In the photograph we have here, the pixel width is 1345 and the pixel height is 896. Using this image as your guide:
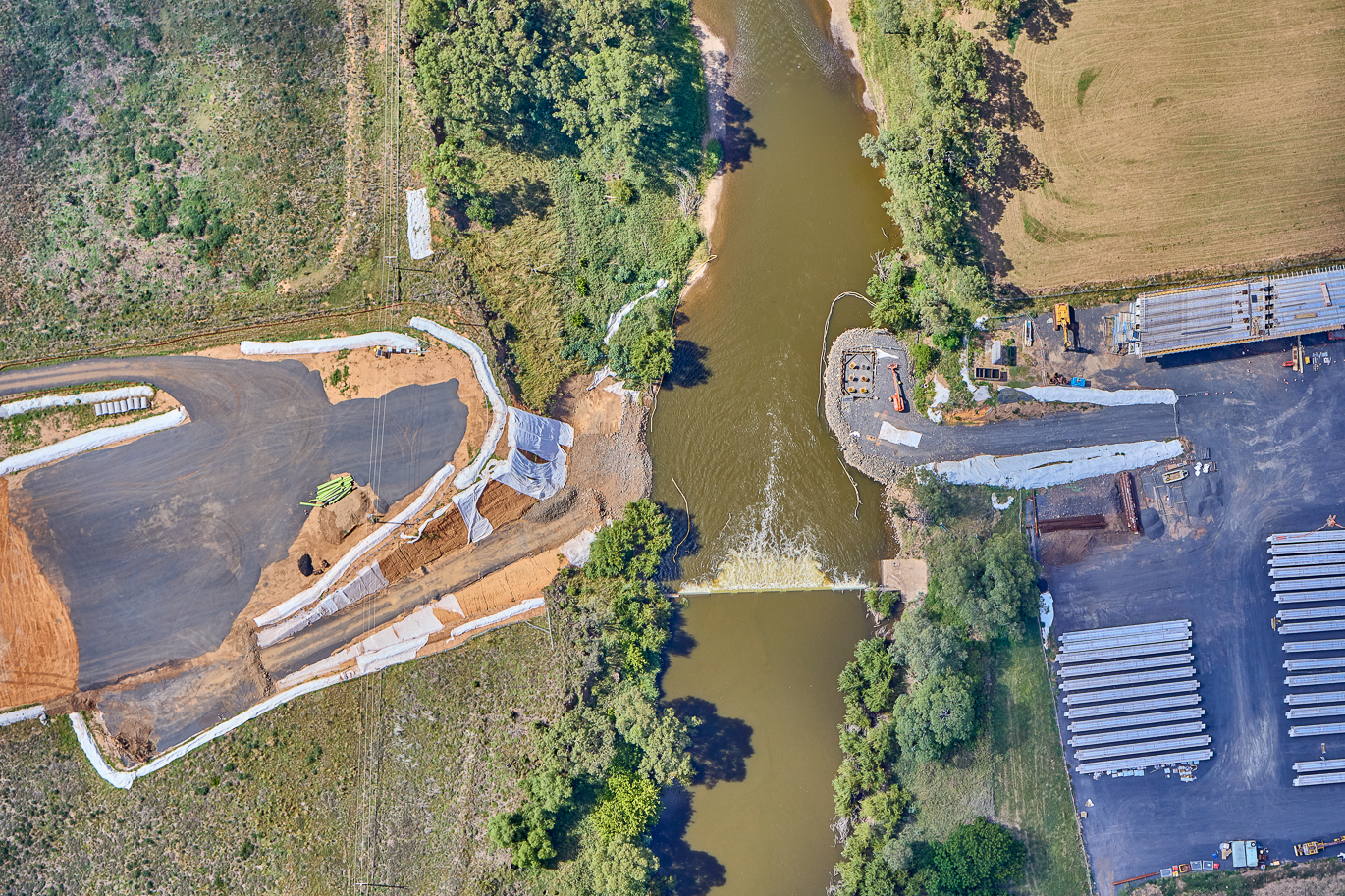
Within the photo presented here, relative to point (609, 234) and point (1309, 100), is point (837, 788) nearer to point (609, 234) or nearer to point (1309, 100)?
point (609, 234)

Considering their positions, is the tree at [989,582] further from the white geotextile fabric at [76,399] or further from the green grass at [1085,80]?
the white geotextile fabric at [76,399]

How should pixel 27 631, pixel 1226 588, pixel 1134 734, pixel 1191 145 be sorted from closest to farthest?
pixel 27 631, pixel 1134 734, pixel 1226 588, pixel 1191 145

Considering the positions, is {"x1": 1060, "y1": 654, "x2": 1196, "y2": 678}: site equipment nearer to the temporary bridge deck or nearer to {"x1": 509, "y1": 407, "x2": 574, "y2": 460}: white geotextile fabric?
the temporary bridge deck

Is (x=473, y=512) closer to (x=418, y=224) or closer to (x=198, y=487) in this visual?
(x=198, y=487)

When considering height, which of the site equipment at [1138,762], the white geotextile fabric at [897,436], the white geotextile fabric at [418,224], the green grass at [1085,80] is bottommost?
the site equipment at [1138,762]

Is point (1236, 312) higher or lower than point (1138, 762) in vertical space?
higher

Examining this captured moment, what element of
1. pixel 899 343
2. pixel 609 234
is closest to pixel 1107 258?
pixel 899 343

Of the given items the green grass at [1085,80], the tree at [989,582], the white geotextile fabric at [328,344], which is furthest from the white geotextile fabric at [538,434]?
the green grass at [1085,80]

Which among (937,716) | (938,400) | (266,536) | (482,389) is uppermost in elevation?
(482,389)

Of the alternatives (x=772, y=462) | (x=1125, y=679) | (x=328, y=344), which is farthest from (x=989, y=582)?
(x=328, y=344)
